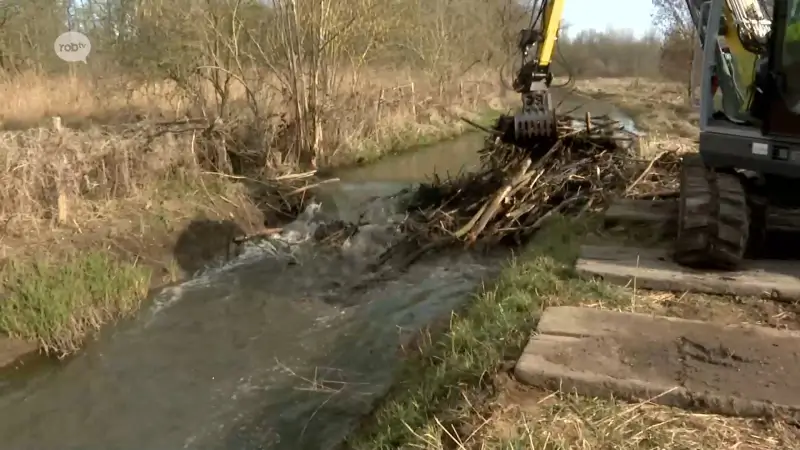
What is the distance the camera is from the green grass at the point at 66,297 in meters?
7.09

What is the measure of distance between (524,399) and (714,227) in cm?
240

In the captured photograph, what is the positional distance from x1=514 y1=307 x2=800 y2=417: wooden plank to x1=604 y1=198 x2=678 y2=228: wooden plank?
2.35 m

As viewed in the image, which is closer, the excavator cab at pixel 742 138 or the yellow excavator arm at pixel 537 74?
the excavator cab at pixel 742 138

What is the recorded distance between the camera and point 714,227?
499 centimetres

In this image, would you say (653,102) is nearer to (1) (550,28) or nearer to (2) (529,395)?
(1) (550,28)

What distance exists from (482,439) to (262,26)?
14.5 metres

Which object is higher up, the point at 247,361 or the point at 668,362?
the point at 668,362

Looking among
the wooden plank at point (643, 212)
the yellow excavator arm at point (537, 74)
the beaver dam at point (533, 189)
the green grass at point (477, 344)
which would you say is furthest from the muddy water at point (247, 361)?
the yellow excavator arm at point (537, 74)

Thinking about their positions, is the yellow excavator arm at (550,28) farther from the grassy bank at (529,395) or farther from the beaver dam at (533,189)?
the grassy bank at (529,395)

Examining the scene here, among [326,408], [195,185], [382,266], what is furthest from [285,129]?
[326,408]

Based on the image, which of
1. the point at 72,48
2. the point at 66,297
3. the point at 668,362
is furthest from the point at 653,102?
the point at 668,362

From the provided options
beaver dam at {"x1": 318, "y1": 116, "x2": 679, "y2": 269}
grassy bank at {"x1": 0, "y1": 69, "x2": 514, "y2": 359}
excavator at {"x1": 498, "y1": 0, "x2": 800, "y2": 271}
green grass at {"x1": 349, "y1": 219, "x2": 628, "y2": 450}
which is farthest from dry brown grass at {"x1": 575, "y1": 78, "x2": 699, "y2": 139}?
grassy bank at {"x1": 0, "y1": 69, "x2": 514, "y2": 359}

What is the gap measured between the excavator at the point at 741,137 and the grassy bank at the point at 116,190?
20.4 feet

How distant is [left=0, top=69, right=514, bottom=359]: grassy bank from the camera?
25.0 feet
